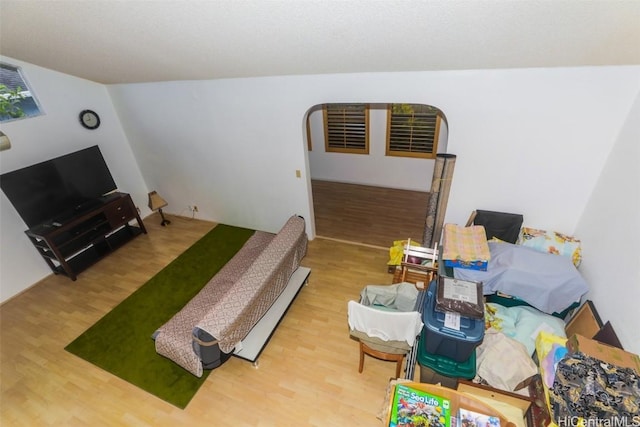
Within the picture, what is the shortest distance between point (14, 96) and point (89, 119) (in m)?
0.86

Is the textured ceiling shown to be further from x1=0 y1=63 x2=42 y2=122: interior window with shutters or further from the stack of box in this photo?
the stack of box

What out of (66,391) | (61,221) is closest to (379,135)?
(61,221)

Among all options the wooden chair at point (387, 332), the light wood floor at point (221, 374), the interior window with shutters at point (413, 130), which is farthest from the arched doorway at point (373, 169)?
the wooden chair at point (387, 332)

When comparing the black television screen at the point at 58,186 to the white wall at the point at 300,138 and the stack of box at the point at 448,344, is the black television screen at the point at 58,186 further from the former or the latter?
the stack of box at the point at 448,344

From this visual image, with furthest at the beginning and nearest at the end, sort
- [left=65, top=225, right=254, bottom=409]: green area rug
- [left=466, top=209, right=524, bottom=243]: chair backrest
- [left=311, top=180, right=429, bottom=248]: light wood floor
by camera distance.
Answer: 1. [left=311, top=180, right=429, bottom=248]: light wood floor
2. [left=466, top=209, right=524, bottom=243]: chair backrest
3. [left=65, top=225, right=254, bottom=409]: green area rug

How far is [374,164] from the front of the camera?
6027 mm

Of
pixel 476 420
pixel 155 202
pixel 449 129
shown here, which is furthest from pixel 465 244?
pixel 155 202

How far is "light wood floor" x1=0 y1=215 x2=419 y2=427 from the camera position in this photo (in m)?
2.51

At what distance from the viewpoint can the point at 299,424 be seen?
2395 mm

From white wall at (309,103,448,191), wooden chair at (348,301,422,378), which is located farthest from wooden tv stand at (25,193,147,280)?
wooden chair at (348,301,422,378)

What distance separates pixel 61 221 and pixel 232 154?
2.53 m

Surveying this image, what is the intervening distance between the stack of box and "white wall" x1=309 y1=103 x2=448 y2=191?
12.4 feet

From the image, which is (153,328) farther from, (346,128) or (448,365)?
(346,128)

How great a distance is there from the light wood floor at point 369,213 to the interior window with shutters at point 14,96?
4377 mm
